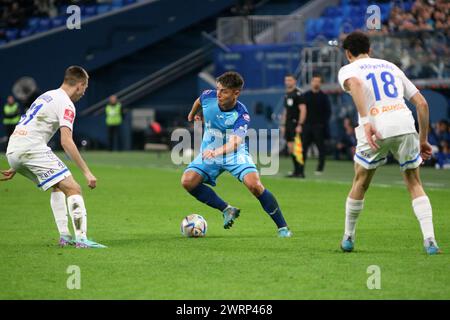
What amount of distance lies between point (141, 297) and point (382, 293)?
6.04ft

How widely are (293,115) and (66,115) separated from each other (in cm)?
1274

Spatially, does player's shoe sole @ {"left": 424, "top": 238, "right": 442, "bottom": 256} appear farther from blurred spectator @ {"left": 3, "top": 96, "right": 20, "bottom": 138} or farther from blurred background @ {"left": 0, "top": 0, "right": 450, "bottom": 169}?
blurred spectator @ {"left": 3, "top": 96, "right": 20, "bottom": 138}

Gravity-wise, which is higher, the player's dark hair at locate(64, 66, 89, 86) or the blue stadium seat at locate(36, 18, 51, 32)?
the blue stadium seat at locate(36, 18, 51, 32)

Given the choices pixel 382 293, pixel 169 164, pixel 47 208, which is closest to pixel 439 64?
pixel 169 164

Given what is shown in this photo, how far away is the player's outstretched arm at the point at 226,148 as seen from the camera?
11.5 m

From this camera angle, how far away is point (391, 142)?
9.73m

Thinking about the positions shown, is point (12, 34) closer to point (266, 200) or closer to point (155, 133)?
point (155, 133)

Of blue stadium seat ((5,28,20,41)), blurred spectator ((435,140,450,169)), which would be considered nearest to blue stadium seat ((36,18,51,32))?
blue stadium seat ((5,28,20,41))

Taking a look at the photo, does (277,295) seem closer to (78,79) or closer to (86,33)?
(78,79)

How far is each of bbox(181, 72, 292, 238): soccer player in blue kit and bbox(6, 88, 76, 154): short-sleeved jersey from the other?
1851mm

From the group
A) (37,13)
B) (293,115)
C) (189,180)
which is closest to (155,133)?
(37,13)

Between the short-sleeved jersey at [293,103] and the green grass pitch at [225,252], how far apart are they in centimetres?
388

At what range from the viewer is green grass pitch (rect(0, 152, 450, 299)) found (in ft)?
26.7

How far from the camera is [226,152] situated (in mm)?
11781
